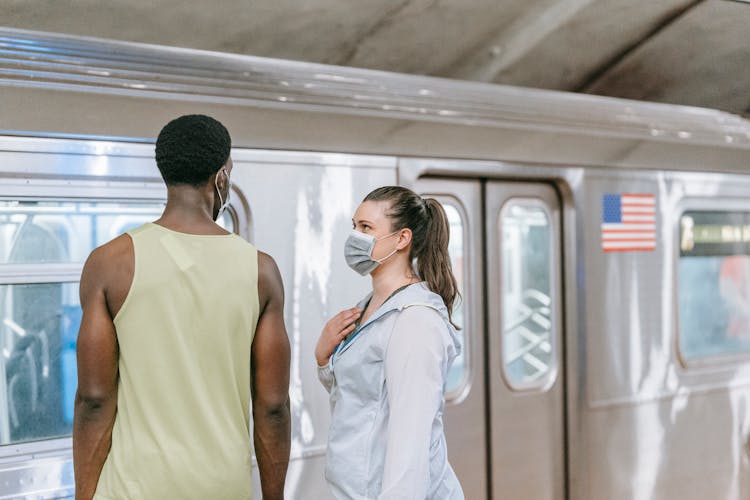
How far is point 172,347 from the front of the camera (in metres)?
1.65

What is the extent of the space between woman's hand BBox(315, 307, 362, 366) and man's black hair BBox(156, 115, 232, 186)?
20.8 inches

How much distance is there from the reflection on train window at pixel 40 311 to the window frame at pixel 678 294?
2847mm

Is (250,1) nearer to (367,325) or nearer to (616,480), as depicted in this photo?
(367,325)

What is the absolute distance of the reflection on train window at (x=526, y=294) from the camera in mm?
3648

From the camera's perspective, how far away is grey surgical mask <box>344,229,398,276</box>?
6.49 ft

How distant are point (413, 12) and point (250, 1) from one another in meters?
0.95

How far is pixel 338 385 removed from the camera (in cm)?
193

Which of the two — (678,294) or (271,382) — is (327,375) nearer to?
(271,382)

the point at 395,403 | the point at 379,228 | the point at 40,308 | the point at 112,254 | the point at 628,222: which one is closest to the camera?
the point at 112,254

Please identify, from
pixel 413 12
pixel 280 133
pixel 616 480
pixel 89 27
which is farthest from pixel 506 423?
pixel 89 27

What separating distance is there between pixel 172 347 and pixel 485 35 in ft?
11.9

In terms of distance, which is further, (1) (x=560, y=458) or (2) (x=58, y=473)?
(1) (x=560, y=458)

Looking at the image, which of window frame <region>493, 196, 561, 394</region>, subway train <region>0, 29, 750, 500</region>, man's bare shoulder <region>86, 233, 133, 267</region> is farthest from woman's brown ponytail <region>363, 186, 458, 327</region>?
window frame <region>493, 196, 561, 394</region>

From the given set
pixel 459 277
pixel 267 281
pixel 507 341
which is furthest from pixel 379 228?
pixel 507 341
